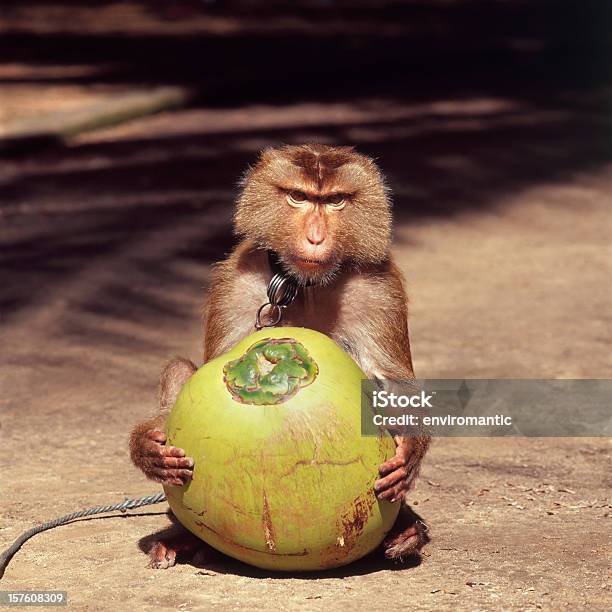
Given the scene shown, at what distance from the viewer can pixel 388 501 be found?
488cm

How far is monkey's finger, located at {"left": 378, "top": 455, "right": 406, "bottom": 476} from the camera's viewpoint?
482 centimetres

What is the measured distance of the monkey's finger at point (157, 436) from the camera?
4995 mm

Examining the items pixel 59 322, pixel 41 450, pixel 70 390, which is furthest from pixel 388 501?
pixel 59 322

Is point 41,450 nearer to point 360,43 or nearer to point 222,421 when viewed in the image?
point 222,421

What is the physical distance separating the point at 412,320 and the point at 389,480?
447cm

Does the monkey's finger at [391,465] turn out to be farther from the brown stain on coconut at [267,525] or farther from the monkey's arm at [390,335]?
the monkey's arm at [390,335]

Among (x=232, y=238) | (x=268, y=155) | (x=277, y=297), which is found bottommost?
(x=232, y=238)

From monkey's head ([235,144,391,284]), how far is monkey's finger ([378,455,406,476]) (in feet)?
2.77

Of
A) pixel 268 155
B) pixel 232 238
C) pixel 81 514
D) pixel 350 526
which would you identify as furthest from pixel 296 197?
pixel 232 238

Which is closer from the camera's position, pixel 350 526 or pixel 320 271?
pixel 350 526

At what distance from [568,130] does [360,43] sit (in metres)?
7.15

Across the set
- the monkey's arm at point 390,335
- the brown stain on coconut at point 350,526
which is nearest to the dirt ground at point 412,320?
the brown stain on coconut at point 350,526

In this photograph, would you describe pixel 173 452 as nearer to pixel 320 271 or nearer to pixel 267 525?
pixel 267 525

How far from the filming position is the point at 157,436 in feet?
16.4
